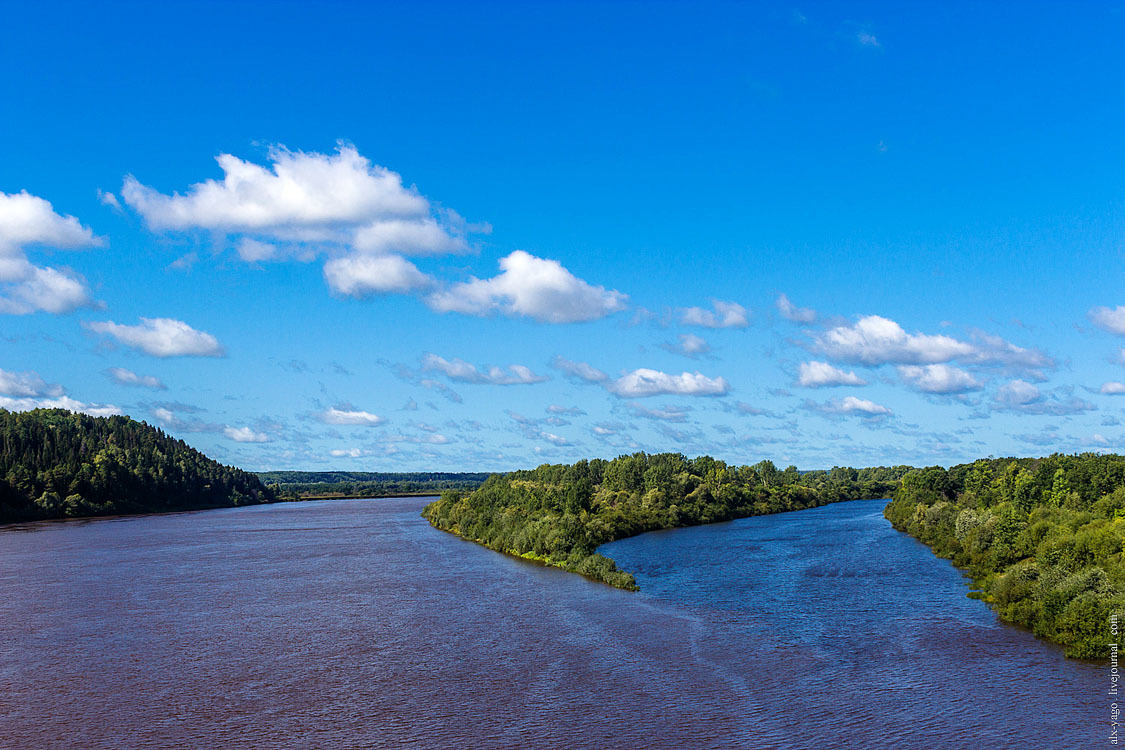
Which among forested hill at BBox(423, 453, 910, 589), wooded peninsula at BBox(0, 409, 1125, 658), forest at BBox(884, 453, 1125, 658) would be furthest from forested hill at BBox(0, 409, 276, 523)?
forest at BBox(884, 453, 1125, 658)

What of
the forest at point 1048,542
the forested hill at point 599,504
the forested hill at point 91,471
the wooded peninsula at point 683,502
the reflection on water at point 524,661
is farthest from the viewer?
the forested hill at point 91,471

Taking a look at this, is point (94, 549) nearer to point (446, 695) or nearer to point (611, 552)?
point (611, 552)

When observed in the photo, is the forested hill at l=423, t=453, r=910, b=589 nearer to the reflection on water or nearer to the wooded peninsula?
the wooded peninsula

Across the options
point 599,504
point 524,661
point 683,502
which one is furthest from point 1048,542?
point 683,502

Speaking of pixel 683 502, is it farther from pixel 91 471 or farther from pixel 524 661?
pixel 91 471

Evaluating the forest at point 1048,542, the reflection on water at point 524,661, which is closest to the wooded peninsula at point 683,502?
the forest at point 1048,542

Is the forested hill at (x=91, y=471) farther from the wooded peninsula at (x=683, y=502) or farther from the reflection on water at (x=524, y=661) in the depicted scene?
the reflection on water at (x=524, y=661)
